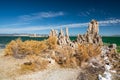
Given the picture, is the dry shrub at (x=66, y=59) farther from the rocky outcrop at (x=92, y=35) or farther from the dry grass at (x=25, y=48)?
the rocky outcrop at (x=92, y=35)

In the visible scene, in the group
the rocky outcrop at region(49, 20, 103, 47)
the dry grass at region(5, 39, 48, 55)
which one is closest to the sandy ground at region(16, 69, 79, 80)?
the dry grass at region(5, 39, 48, 55)

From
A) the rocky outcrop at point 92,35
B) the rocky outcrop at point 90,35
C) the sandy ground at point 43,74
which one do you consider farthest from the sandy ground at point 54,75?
the rocky outcrop at point 92,35

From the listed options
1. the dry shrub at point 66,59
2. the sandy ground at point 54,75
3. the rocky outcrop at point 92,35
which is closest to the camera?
the sandy ground at point 54,75

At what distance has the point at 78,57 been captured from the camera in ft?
64.8

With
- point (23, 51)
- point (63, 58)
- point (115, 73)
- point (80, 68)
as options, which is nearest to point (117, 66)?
point (115, 73)

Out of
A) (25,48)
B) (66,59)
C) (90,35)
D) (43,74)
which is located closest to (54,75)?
(43,74)

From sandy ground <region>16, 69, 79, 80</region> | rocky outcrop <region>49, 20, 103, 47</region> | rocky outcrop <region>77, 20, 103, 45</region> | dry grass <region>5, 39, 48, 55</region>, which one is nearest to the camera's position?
sandy ground <region>16, 69, 79, 80</region>

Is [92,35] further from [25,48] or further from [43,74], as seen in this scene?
[43,74]

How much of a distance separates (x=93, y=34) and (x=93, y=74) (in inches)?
659

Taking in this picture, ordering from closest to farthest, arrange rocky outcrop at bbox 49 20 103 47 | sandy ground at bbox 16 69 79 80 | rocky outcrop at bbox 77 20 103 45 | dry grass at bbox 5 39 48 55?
1. sandy ground at bbox 16 69 79 80
2. dry grass at bbox 5 39 48 55
3. rocky outcrop at bbox 49 20 103 47
4. rocky outcrop at bbox 77 20 103 45

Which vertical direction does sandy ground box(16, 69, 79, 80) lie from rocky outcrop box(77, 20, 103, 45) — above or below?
below

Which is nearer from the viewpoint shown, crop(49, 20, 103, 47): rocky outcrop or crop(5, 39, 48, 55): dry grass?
crop(5, 39, 48, 55): dry grass

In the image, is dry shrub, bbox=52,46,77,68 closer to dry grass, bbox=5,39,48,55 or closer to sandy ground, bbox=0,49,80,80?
sandy ground, bbox=0,49,80,80

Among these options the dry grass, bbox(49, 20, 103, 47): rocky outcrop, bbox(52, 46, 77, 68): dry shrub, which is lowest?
bbox(52, 46, 77, 68): dry shrub
